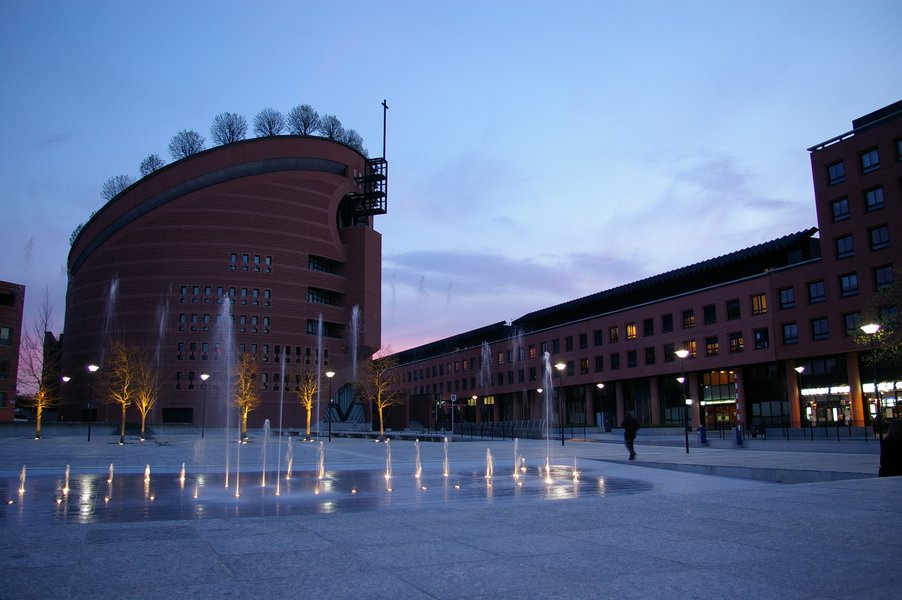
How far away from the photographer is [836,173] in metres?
54.6

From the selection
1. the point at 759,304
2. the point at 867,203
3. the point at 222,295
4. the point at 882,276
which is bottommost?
the point at 759,304

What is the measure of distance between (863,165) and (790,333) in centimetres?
1427

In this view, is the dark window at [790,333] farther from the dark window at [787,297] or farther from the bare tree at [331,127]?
the bare tree at [331,127]

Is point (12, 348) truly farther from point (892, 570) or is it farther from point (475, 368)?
point (892, 570)

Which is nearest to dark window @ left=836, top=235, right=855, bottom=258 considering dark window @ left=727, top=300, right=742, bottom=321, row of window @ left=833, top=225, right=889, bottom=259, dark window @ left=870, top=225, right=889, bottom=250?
row of window @ left=833, top=225, right=889, bottom=259

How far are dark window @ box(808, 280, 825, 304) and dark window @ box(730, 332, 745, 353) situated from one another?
7.39m

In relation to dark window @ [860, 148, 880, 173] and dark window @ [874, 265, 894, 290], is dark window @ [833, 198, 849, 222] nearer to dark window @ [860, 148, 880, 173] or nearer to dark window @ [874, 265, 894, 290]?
dark window @ [860, 148, 880, 173]

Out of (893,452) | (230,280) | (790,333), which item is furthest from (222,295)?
(893,452)

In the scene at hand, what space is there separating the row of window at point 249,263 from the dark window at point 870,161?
209 feet

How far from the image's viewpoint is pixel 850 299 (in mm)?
52125

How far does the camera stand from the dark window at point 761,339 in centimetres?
5894

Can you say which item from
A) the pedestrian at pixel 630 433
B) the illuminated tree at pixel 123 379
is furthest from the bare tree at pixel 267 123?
the pedestrian at pixel 630 433

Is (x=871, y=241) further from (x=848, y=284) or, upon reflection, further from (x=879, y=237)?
(x=848, y=284)

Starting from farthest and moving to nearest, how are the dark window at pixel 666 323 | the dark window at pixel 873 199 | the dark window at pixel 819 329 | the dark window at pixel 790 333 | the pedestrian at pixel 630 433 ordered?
1. the dark window at pixel 666 323
2. the dark window at pixel 790 333
3. the dark window at pixel 819 329
4. the dark window at pixel 873 199
5. the pedestrian at pixel 630 433
